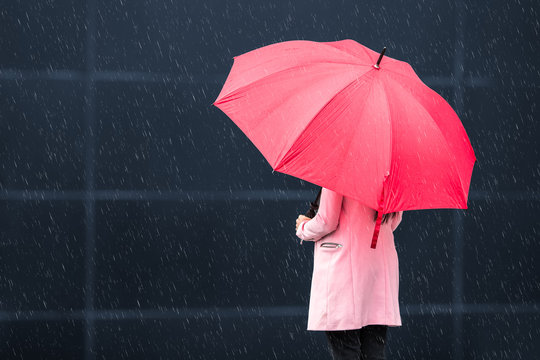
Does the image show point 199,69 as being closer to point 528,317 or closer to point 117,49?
point 117,49

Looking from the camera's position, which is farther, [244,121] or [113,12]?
[113,12]

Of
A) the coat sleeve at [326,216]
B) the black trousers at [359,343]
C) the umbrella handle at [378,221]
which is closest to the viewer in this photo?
the umbrella handle at [378,221]

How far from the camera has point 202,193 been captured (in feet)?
21.4

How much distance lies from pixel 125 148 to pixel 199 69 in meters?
0.93

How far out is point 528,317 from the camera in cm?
689

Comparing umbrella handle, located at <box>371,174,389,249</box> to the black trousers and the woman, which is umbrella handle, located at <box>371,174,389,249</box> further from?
the black trousers

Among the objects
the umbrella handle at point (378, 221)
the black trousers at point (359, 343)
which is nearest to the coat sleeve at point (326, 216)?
the umbrella handle at point (378, 221)

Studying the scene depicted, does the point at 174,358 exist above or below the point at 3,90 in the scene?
below

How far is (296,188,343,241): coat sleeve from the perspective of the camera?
13.2 feet

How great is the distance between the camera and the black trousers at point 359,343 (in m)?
4.18

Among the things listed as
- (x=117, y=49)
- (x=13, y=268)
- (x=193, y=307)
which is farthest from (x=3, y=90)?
(x=193, y=307)

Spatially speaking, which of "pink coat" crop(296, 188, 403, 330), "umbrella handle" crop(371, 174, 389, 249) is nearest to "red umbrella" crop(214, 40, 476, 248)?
"umbrella handle" crop(371, 174, 389, 249)

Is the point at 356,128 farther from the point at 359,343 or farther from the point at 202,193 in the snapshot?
the point at 202,193

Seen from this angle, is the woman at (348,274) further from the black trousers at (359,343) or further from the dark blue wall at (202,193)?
the dark blue wall at (202,193)
